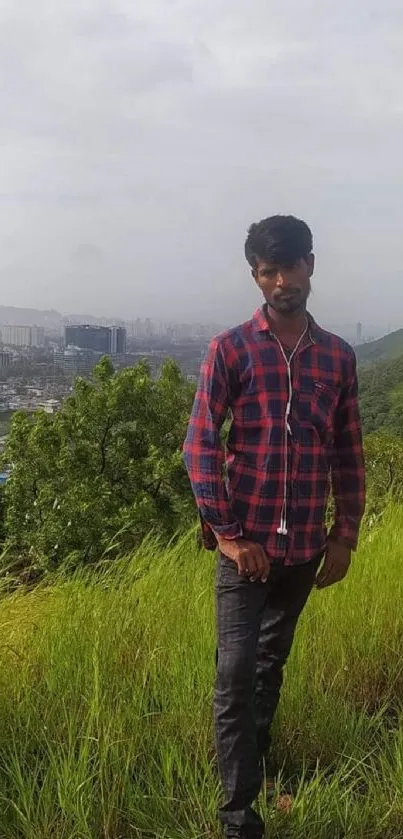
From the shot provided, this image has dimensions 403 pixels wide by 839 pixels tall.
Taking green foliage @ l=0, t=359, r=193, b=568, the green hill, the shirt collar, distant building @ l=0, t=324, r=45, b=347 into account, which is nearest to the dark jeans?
the shirt collar

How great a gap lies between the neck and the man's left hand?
637mm

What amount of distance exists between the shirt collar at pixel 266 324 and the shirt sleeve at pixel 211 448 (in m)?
0.14

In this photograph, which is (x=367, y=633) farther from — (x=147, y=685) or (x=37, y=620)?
(x=37, y=620)

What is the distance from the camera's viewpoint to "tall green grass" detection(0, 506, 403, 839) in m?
1.98

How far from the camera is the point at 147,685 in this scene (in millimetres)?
2486

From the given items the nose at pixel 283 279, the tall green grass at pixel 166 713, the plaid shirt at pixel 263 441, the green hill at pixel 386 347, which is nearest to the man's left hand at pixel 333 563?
the plaid shirt at pixel 263 441

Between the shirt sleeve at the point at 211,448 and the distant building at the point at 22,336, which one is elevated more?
the distant building at the point at 22,336

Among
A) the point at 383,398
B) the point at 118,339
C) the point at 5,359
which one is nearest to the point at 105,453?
the point at 118,339

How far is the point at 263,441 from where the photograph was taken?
6.46 feet

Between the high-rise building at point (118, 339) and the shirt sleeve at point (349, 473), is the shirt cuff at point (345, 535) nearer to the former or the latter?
the shirt sleeve at point (349, 473)

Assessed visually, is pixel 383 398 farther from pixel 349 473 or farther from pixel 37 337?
pixel 349 473

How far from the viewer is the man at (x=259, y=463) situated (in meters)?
1.91

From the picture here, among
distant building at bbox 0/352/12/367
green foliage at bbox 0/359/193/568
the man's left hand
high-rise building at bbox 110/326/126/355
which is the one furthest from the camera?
distant building at bbox 0/352/12/367

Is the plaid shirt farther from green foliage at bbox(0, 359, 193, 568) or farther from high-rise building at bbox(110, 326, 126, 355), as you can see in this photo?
high-rise building at bbox(110, 326, 126, 355)
